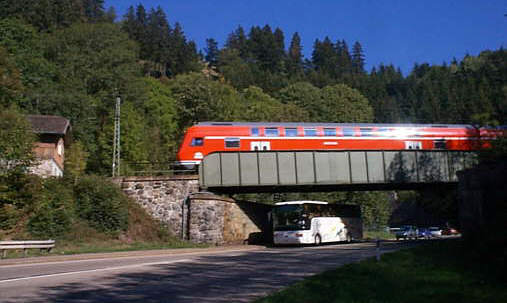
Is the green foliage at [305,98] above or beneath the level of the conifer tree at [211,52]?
beneath

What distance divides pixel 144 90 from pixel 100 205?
4538 centimetres

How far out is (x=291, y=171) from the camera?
37.4 metres

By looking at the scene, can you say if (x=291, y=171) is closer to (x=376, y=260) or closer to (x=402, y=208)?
(x=376, y=260)

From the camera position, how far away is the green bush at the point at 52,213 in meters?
29.6

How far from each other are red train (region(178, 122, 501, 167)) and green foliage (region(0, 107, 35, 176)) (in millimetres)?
10325

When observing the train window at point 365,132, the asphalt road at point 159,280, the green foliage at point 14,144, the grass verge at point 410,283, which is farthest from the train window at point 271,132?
the grass verge at point 410,283

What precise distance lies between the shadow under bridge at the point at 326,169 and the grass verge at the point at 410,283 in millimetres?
20937

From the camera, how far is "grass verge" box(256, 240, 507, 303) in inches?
410

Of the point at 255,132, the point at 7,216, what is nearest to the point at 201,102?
the point at 255,132

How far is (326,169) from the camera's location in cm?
3794

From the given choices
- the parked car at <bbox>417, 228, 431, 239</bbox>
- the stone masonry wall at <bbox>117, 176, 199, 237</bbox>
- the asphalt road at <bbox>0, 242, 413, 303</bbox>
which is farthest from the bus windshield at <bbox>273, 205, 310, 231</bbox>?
the parked car at <bbox>417, 228, 431, 239</bbox>

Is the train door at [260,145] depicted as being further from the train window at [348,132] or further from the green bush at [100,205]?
the green bush at [100,205]

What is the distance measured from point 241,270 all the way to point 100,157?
163 feet

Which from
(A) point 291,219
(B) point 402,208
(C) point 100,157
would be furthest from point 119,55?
(B) point 402,208
